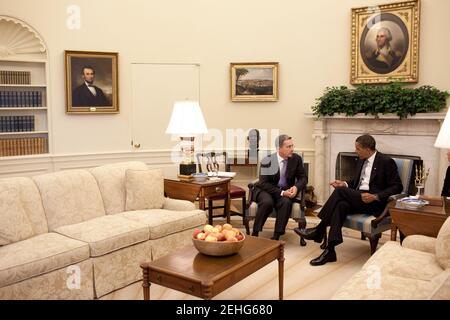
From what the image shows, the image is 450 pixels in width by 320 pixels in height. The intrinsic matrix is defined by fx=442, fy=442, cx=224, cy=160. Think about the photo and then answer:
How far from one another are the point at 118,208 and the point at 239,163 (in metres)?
2.69

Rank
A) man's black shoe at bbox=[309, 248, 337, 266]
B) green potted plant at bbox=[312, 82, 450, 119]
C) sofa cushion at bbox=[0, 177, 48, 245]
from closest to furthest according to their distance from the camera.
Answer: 1. sofa cushion at bbox=[0, 177, 48, 245]
2. man's black shoe at bbox=[309, 248, 337, 266]
3. green potted plant at bbox=[312, 82, 450, 119]

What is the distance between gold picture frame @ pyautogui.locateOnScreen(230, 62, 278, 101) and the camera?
6.85m

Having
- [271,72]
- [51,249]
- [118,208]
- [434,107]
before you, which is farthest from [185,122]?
[434,107]

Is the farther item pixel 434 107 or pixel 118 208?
pixel 434 107

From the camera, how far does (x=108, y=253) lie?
12.0ft

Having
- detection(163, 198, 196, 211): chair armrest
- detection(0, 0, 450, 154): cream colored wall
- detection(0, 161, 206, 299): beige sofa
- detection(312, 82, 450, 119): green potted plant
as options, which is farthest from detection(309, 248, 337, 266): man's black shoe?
detection(0, 0, 450, 154): cream colored wall

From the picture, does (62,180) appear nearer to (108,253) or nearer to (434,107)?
(108,253)

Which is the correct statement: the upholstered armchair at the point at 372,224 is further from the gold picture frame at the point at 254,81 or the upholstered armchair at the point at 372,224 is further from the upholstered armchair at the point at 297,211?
the gold picture frame at the point at 254,81

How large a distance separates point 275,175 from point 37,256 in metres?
2.70

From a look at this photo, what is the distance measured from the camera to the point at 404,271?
2814 millimetres

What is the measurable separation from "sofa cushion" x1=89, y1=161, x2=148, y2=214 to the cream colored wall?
200 centimetres

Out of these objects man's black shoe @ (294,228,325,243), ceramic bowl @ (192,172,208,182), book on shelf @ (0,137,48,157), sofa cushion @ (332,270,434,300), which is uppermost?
book on shelf @ (0,137,48,157)

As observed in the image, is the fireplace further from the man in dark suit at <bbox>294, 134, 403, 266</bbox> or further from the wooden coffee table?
the wooden coffee table

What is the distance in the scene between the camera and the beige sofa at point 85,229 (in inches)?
126
